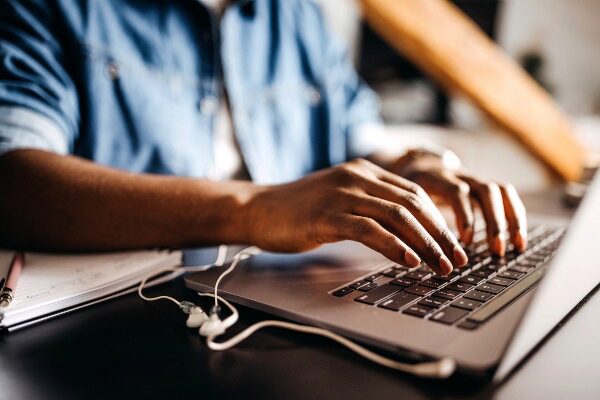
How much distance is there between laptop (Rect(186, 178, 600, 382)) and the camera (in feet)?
1.18

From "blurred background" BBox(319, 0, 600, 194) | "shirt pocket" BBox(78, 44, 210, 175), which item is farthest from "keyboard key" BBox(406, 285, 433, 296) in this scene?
"blurred background" BBox(319, 0, 600, 194)

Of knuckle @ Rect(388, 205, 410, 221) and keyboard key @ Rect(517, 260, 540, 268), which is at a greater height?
knuckle @ Rect(388, 205, 410, 221)

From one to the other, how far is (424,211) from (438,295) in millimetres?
92

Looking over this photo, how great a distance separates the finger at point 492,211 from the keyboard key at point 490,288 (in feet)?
0.39

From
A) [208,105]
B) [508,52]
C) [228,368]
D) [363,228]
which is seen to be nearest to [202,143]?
[208,105]

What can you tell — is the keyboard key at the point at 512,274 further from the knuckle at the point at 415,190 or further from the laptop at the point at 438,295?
the knuckle at the point at 415,190

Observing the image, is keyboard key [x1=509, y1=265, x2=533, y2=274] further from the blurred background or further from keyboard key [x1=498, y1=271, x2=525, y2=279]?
the blurred background

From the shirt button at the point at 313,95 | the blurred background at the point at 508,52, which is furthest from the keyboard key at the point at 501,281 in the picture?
the blurred background at the point at 508,52

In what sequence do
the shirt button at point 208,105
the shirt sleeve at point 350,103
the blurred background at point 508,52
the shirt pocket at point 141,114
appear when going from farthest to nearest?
the blurred background at point 508,52
the shirt sleeve at point 350,103
the shirt button at point 208,105
the shirt pocket at point 141,114

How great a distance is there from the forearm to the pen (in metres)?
0.05

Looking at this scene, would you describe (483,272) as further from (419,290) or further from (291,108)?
(291,108)

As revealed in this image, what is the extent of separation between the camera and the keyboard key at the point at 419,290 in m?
0.46

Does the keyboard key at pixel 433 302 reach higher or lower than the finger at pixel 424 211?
lower

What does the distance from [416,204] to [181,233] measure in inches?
11.5
